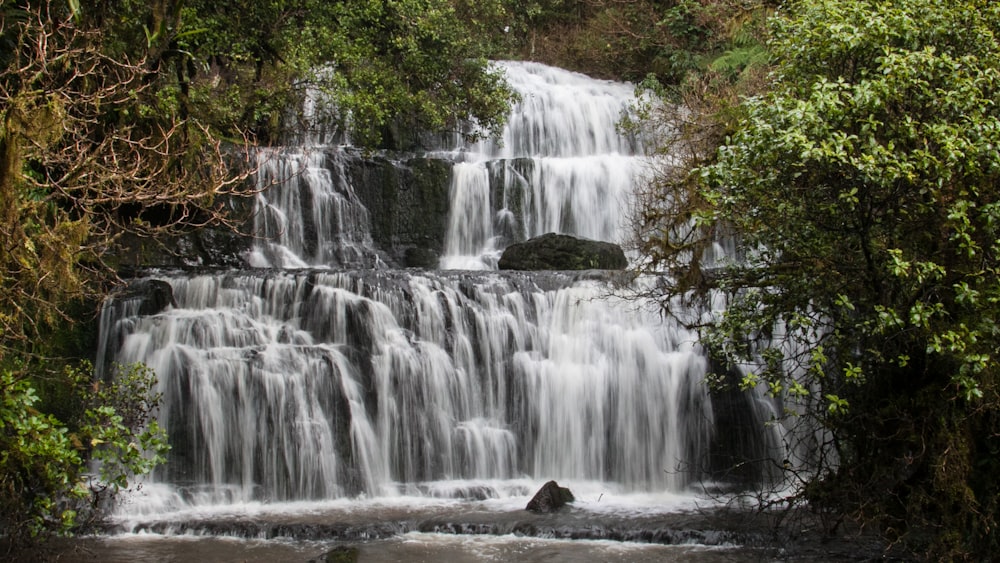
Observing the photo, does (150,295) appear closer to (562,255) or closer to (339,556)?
(339,556)

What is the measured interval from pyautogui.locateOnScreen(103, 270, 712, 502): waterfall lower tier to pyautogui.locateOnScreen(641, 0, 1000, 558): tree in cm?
472

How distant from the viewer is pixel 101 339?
13.0 m

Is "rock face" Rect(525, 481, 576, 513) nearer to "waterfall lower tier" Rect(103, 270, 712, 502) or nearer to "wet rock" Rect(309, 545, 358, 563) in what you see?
"waterfall lower tier" Rect(103, 270, 712, 502)

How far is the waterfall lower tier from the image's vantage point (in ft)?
42.1

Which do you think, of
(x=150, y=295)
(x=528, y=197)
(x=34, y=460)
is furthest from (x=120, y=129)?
(x=528, y=197)

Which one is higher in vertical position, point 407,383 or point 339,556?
point 407,383

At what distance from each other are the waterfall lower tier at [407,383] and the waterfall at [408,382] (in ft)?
0.07

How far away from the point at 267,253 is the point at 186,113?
515 cm

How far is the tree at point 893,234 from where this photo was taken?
761cm

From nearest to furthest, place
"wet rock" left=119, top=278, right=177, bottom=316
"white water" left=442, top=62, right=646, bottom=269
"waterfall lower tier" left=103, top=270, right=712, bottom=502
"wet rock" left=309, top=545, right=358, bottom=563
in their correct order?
"wet rock" left=309, top=545, right=358, bottom=563
"waterfall lower tier" left=103, top=270, right=712, bottom=502
"wet rock" left=119, top=278, right=177, bottom=316
"white water" left=442, top=62, right=646, bottom=269

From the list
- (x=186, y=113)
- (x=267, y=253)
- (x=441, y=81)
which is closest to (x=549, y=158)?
(x=441, y=81)

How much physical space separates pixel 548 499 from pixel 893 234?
17.9ft

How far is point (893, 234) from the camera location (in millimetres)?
8180

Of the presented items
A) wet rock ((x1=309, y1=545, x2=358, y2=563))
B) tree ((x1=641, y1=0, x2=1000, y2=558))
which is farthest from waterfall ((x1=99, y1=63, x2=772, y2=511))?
tree ((x1=641, y1=0, x2=1000, y2=558))
